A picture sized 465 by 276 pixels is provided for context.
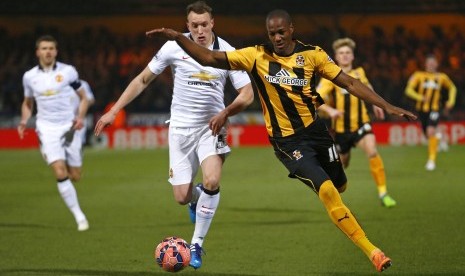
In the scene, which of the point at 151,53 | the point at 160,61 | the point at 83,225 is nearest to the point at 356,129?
the point at 83,225

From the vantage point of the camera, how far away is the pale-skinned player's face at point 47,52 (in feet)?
38.8

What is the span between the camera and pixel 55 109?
39.6 feet

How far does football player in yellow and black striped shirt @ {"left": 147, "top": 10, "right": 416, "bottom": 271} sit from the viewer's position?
751 centimetres

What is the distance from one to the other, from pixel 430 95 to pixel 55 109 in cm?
1085

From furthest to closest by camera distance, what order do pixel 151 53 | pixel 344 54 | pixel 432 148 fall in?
pixel 151 53, pixel 432 148, pixel 344 54

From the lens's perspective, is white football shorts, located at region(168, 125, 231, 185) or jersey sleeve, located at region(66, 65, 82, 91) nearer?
white football shorts, located at region(168, 125, 231, 185)

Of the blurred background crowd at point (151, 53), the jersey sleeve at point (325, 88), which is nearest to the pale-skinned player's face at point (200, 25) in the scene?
the jersey sleeve at point (325, 88)

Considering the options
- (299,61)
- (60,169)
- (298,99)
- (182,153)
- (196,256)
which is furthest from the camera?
(60,169)

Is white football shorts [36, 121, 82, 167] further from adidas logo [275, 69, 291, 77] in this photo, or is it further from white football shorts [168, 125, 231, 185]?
adidas logo [275, 69, 291, 77]

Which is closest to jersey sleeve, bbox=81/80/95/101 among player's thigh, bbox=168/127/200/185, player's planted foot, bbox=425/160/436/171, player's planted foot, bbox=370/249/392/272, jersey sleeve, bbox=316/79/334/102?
jersey sleeve, bbox=316/79/334/102

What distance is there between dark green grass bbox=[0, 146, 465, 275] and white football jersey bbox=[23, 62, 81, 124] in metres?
1.41

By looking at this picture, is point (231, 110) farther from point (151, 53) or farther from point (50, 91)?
point (151, 53)

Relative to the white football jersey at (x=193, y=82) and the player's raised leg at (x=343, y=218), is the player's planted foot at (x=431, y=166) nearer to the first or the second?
the white football jersey at (x=193, y=82)

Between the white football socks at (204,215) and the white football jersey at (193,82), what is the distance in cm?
74
